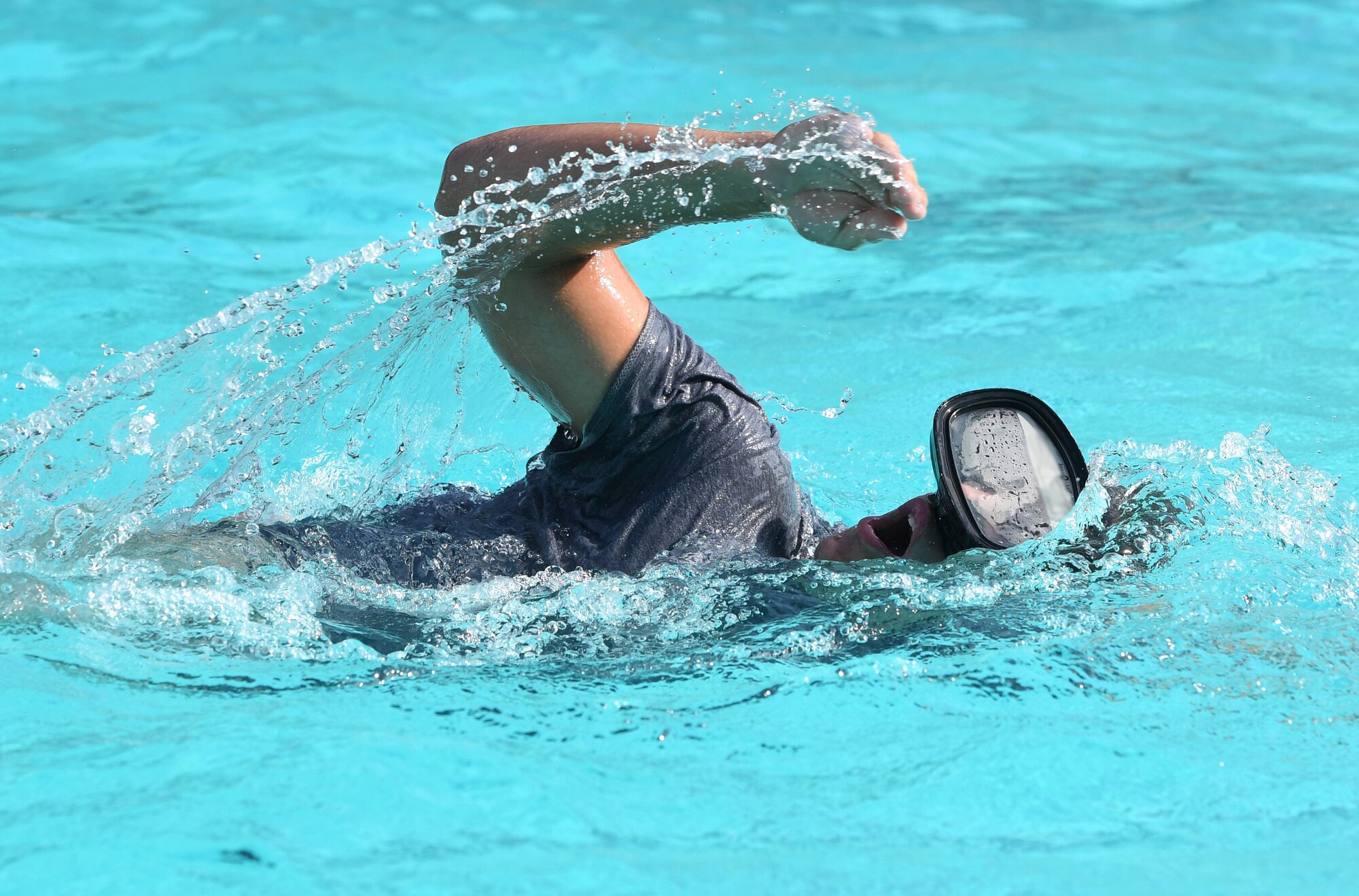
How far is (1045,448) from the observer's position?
2398 mm

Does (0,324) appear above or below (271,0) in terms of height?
below

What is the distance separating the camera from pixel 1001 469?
7.79ft

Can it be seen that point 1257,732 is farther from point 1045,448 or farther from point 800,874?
point 800,874

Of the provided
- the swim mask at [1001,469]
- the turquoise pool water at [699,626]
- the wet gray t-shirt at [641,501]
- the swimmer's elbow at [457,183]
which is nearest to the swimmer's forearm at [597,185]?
the swimmer's elbow at [457,183]

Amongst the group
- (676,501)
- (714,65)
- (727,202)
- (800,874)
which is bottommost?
(800,874)

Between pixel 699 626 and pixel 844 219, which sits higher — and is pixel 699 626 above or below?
below

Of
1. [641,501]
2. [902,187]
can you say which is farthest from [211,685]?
[902,187]

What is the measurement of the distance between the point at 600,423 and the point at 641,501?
6.0 inches

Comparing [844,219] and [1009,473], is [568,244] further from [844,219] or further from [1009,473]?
[1009,473]

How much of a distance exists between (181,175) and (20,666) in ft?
13.7

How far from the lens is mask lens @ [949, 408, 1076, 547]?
7.66 ft

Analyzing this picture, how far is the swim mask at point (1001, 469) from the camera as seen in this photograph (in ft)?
7.63

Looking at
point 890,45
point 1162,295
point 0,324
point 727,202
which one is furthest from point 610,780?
point 890,45

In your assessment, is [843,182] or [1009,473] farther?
[1009,473]
